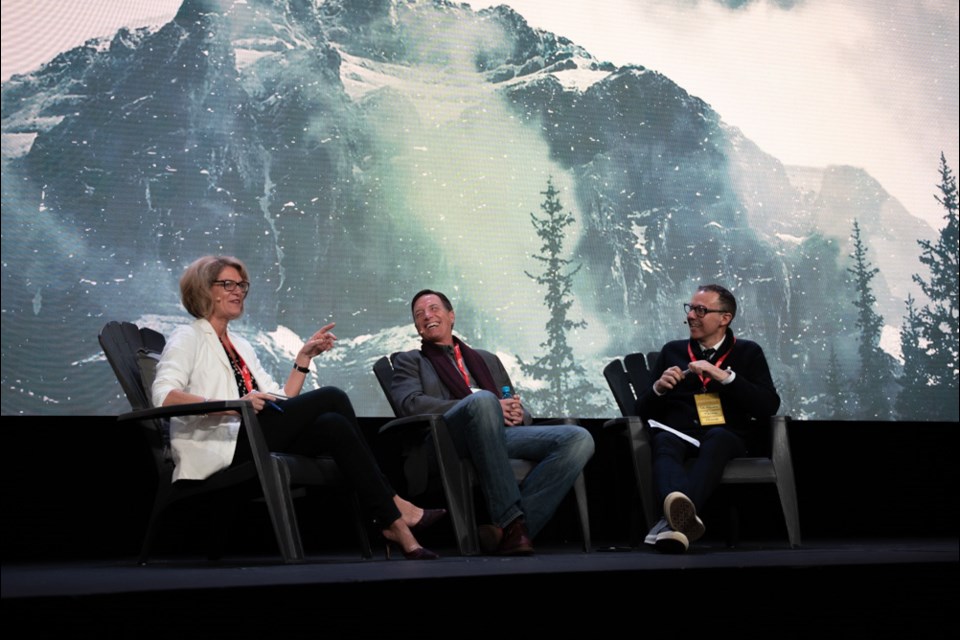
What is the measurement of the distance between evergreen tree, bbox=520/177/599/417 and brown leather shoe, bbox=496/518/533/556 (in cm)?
→ 140

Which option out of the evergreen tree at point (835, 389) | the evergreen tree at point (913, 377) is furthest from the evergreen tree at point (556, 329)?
the evergreen tree at point (913, 377)

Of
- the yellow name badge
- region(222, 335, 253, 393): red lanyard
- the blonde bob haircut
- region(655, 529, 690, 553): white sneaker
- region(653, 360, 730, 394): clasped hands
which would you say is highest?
the blonde bob haircut

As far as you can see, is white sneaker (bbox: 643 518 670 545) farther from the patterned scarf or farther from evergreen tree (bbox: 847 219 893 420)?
evergreen tree (bbox: 847 219 893 420)

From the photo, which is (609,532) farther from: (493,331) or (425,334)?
(425,334)

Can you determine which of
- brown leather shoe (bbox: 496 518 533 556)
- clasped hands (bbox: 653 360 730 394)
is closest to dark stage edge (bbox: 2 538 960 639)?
brown leather shoe (bbox: 496 518 533 556)

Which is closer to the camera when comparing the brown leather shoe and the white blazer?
the white blazer

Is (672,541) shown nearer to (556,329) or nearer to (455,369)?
(455,369)

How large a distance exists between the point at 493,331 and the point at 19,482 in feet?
6.65

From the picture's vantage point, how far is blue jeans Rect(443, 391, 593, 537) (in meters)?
3.31

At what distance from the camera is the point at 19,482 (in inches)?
142

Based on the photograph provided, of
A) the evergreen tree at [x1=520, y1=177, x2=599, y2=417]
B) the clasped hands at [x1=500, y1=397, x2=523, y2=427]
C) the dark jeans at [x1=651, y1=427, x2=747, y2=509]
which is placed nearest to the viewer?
the dark jeans at [x1=651, y1=427, x2=747, y2=509]

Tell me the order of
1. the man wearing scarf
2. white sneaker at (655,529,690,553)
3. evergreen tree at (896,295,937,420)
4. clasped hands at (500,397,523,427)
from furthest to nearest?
evergreen tree at (896,295,937,420)
clasped hands at (500,397,523,427)
the man wearing scarf
white sneaker at (655,529,690,553)

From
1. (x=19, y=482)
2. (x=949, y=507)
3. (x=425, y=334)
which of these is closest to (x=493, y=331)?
(x=425, y=334)

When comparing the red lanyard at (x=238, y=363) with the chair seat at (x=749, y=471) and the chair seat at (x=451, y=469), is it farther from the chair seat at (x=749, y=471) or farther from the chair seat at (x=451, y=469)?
the chair seat at (x=749, y=471)
